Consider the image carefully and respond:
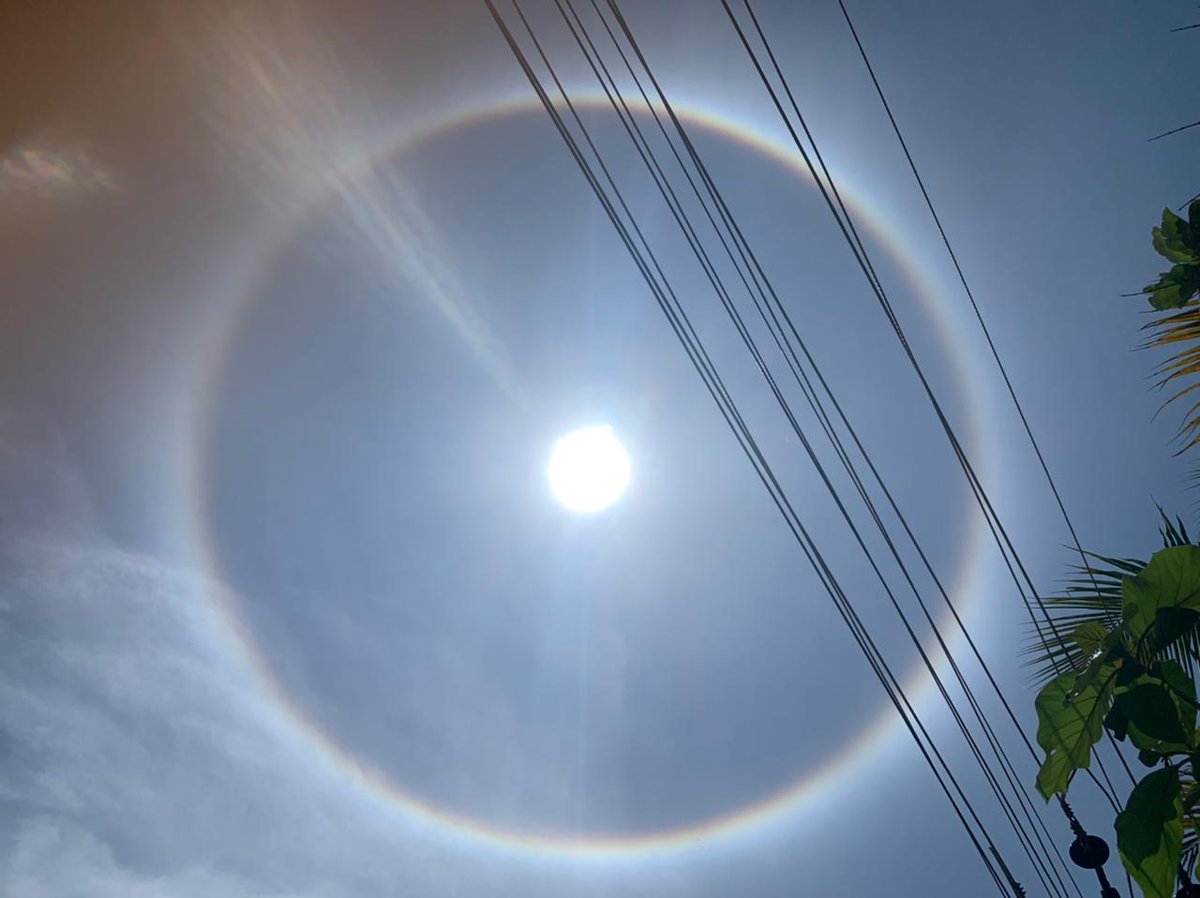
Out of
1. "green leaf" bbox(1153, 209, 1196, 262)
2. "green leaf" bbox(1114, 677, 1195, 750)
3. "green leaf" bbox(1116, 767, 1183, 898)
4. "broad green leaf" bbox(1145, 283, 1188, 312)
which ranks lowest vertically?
"green leaf" bbox(1116, 767, 1183, 898)

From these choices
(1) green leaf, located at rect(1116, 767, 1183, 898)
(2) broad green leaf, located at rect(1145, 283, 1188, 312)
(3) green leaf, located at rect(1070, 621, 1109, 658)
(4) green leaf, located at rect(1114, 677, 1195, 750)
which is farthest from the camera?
(3) green leaf, located at rect(1070, 621, 1109, 658)

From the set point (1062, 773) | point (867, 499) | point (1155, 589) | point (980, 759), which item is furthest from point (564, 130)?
point (980, 759)

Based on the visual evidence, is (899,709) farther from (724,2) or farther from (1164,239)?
(724,2)

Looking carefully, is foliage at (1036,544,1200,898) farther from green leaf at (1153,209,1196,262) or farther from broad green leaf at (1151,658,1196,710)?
green leaf at (1153,209,1196,262)

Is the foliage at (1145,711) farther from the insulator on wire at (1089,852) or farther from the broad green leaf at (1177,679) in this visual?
the insulator on wire at (1089,852)

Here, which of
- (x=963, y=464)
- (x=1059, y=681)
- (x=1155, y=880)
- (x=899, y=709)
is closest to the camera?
(x=1155, y=880)

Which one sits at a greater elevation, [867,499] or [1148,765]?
[867,499]

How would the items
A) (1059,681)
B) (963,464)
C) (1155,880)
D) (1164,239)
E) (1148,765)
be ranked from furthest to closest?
(963,464) < (1164,239) < (1059,681) < (1148,765) < (1155,880)

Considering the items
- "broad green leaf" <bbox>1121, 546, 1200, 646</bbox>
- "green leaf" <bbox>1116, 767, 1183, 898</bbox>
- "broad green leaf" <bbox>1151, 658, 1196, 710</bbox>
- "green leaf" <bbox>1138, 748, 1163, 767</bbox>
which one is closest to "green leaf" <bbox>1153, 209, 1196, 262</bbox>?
"broad green leaf" <bbox>1121, 546, 1200, 646</bbox>
